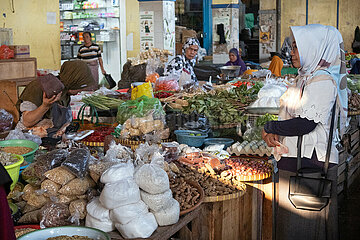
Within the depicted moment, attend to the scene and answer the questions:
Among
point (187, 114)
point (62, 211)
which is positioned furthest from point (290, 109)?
point (62, 211)

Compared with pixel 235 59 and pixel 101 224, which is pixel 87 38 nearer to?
pixel 235 59

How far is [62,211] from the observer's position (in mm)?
2412

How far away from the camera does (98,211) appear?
2.33 metres

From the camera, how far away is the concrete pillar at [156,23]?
383 inches

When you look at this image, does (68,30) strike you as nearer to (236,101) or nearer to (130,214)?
(236,101)

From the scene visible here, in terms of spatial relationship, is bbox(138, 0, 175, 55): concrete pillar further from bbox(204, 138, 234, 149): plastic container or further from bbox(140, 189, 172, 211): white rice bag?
bbox(140, 189, 172, 211): white rice bag

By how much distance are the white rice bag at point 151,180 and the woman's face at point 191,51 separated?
4.57 meters

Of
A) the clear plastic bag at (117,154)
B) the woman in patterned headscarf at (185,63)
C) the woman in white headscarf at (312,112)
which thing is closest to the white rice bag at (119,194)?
the clear plastic bag at (117,154)

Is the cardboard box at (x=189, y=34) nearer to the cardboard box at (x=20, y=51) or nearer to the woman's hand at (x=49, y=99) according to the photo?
the cardboard box at (x=20, y=51)

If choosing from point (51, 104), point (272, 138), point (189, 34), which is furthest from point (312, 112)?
point (189, 34)

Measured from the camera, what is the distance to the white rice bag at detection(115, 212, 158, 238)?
7.37 feet

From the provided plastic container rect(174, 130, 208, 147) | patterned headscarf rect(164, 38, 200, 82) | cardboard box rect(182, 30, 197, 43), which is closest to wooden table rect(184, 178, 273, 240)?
plastic container rect(174, 130, 208, 147)

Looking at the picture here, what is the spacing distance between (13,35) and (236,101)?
694cm

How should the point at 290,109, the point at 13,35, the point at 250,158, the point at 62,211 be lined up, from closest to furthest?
the point at 62,211 < the point at 290,109 < the point at 250,158 < the point at 13,35
